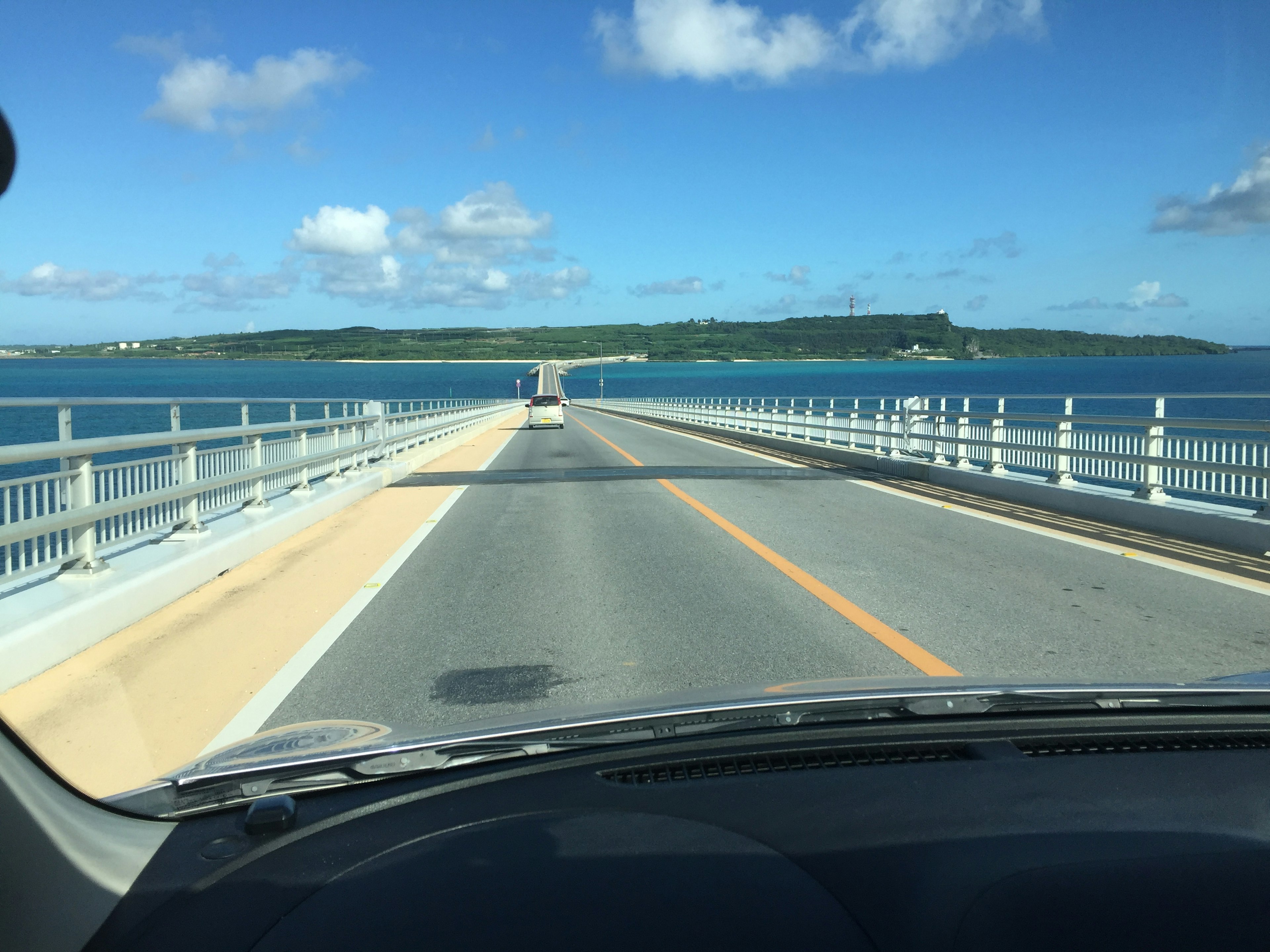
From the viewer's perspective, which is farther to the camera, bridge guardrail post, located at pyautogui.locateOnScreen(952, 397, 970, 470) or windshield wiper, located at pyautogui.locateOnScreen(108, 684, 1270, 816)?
bridge guardrail post, located at pyautogui.locateOnScreen(952, 397, 970, 470)

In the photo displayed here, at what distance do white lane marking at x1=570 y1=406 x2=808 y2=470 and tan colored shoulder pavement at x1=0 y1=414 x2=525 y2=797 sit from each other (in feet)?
43.8

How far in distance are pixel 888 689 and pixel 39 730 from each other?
385 centimetres

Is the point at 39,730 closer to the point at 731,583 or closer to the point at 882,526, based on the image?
the point at 731,583

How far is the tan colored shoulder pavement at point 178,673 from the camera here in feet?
14.6

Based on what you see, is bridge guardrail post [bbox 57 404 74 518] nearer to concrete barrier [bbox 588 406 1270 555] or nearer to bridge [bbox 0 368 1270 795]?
bridge [bbox 0 368 1270 795]

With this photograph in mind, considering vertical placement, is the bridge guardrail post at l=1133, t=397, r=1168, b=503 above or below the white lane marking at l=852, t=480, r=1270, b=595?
above

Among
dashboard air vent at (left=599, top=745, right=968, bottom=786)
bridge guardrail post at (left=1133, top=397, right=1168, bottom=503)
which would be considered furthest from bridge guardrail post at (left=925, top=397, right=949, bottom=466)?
dashboard air vent at (left=599, top=745, right=968, bottom=786)

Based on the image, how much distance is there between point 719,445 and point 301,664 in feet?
84.1

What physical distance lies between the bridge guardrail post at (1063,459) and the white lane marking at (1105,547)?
1492 millimetres

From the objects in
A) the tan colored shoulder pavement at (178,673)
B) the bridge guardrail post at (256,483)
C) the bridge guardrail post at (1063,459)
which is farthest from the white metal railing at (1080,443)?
the bridge guardrail post at (256,483)

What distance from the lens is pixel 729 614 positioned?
283 inches

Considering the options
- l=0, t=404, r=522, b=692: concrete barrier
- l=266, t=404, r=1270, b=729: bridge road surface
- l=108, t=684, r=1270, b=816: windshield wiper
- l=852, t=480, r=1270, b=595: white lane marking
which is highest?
l=108, t=684, r=1270, b=816: windshield wiper

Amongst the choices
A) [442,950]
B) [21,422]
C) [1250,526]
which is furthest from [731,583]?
[21,422]

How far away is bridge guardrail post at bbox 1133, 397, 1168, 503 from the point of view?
12.1m
